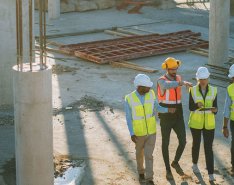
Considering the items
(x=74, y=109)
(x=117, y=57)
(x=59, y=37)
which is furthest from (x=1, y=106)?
(x=59, y=37)

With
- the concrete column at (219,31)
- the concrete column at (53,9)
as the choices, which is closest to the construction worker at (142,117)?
the concrete column at (219,31)

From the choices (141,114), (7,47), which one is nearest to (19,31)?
(141,114)

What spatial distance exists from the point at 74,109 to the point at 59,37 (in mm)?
10439

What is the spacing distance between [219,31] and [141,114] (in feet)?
30.3

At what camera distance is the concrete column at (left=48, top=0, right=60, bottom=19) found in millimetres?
28984

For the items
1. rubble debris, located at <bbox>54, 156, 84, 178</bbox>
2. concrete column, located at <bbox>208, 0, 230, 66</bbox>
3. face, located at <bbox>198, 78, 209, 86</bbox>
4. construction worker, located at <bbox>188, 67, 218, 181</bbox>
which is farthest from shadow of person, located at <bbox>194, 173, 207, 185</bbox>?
concrete column, located at <bbox>208, 0, 230, 66</bbox>

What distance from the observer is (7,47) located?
14734mm

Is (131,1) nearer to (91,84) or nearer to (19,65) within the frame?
(91,84)

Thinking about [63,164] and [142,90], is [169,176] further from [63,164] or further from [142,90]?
[63,164]

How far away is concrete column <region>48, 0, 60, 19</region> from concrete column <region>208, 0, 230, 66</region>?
478 inches

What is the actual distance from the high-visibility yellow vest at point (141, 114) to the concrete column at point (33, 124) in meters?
1.47

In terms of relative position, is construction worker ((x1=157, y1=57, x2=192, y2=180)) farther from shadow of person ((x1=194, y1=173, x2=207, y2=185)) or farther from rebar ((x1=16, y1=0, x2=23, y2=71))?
rebar ((x1=16, y1=0, x2=23, y2=71))

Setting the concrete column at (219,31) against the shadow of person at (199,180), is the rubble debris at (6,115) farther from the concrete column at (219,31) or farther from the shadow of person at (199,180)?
the concrete column at (219,31)

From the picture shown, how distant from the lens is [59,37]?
24.6 m
